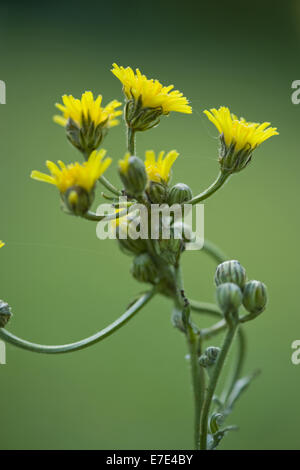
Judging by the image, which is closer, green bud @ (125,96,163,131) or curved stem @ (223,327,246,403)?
green bud @ (125,96,163,131)

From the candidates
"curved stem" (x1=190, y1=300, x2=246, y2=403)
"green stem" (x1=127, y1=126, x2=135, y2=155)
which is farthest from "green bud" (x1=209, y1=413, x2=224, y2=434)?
"green stem" (x1=127, y1=126, x2=135, y2=155)

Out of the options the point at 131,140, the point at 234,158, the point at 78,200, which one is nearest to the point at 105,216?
the point at 78,200

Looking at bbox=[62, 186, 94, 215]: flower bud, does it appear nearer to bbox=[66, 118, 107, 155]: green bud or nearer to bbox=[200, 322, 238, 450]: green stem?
bbox=[66, 118, 107, 155]: green bud

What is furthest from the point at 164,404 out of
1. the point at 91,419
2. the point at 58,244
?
the point at 58,244

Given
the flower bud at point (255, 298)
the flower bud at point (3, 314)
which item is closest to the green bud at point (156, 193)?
the flower bud at point (255, 298)

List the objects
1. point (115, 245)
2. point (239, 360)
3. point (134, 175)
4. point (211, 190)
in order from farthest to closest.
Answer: point (115, 245)
point (239, 360)
point (211, 190)
point (134, 175)

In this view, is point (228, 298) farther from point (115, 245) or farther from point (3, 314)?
point (115, 245)
